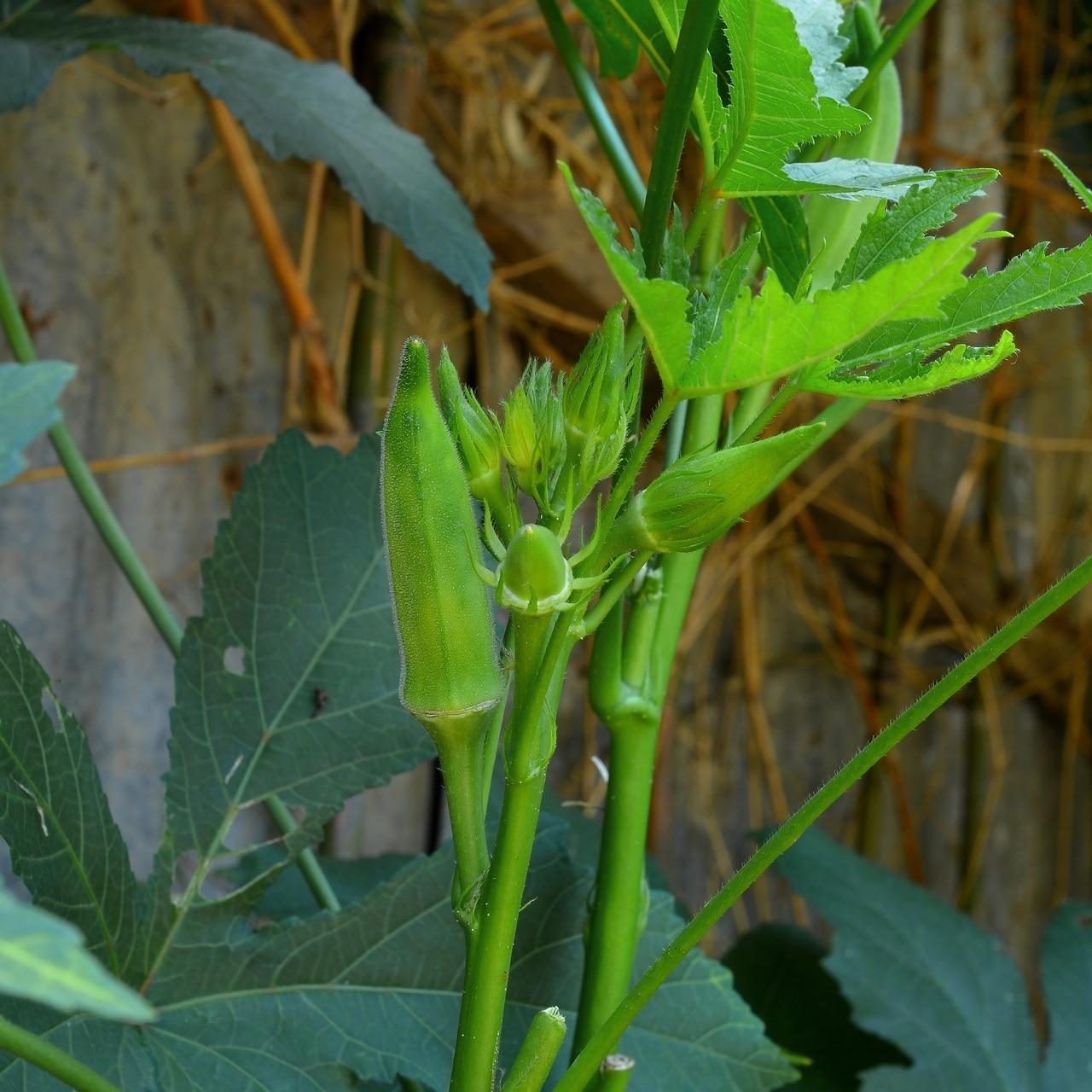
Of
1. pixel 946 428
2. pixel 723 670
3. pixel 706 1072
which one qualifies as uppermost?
pixel 706 1072

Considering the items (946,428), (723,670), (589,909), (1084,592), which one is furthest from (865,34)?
(1084,592)

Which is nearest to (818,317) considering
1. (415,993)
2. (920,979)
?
(415,993)

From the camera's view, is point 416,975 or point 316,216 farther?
point 316,216

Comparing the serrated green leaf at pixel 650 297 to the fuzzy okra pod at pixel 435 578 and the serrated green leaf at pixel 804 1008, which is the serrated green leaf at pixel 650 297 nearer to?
the fuzzy okra pod at pixel 435 578

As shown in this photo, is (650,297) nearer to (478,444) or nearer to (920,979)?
(478,444)

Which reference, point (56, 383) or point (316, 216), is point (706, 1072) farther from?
point (316, 216)

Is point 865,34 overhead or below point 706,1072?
overhead
